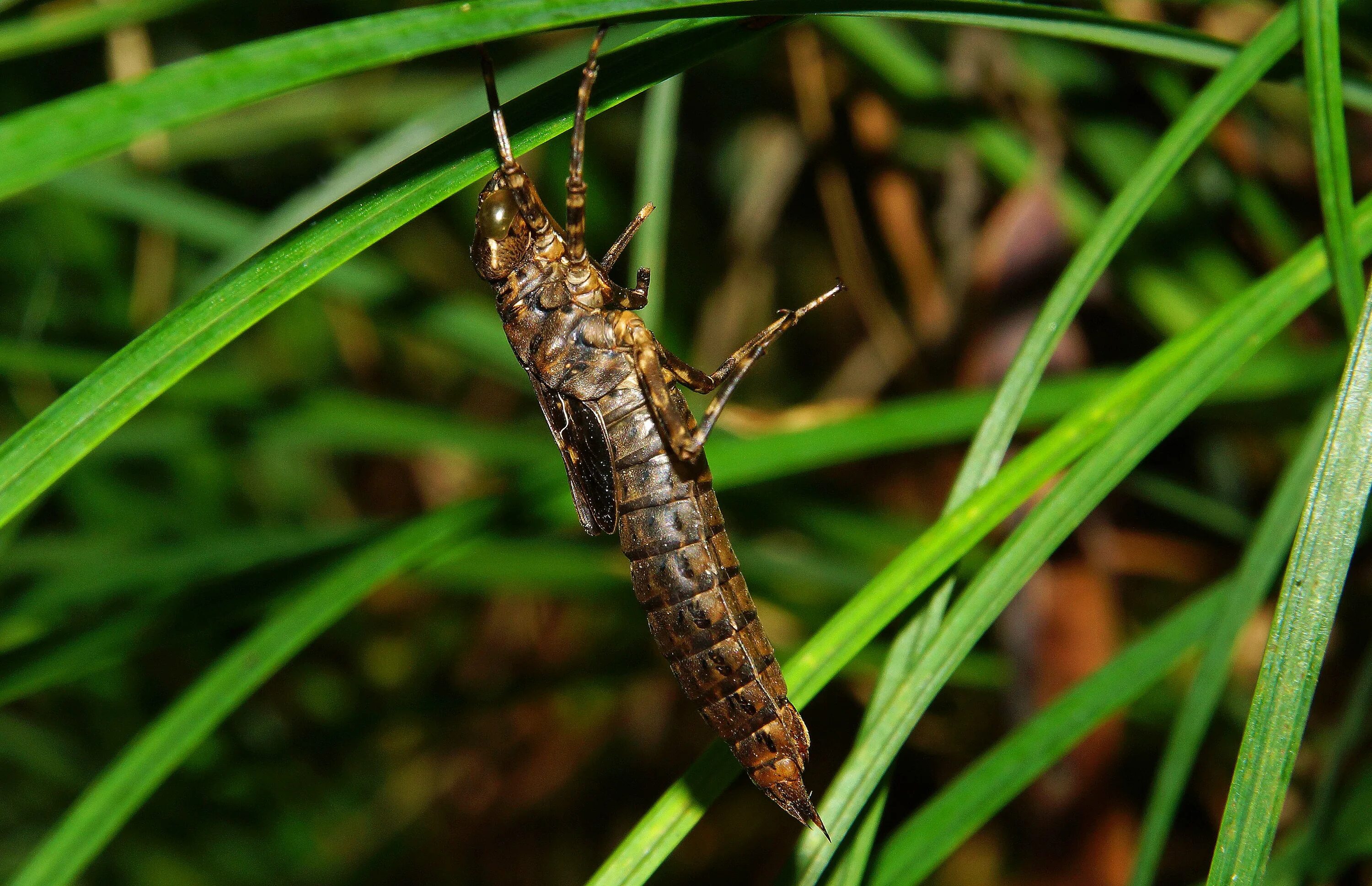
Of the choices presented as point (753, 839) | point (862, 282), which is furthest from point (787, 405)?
point (753, 839)

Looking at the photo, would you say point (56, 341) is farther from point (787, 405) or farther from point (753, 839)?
point (753, 839)

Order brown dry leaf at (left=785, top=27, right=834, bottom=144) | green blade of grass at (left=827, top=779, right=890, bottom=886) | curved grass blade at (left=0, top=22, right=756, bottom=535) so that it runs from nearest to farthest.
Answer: curved grass blade at (left=0, top=22, right=756, bottom=535), green blade of grass at (left=827, top=779, right=890, bottom=886), brown dry leaf at (left=785, top=27, right=834, bottom=144)

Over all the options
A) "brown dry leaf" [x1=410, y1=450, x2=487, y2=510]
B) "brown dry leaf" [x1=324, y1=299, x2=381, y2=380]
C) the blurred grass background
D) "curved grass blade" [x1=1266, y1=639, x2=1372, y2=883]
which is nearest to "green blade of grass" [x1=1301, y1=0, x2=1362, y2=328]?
the blurred grass background

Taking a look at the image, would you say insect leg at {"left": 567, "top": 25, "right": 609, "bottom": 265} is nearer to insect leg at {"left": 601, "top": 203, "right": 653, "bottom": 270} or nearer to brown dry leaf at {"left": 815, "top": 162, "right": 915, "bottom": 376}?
insect leg at {"left": 601, "top": 203, "right": 653, "bottom": 270}

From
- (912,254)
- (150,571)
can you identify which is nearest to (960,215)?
(912,254)

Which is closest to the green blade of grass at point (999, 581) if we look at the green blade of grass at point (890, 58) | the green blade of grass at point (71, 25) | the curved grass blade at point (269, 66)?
the curved grass blade at point (269, 66)

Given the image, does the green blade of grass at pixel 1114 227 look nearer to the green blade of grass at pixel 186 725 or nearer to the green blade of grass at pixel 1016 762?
the green blade of grass at pixel 1016 762
